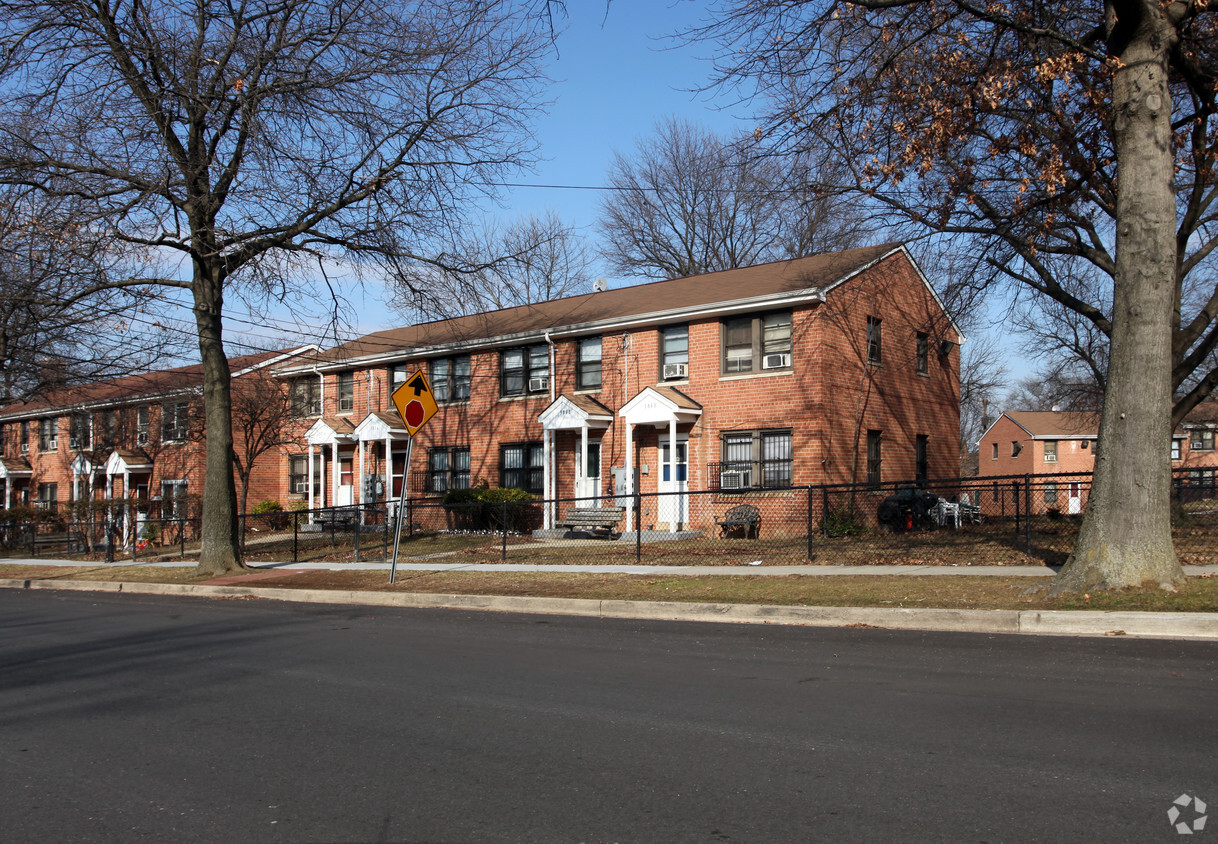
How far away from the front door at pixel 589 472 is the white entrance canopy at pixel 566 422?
0.92 feet

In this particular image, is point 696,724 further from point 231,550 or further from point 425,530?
point 425,530

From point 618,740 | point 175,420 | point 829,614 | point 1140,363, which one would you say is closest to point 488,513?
point 829,614

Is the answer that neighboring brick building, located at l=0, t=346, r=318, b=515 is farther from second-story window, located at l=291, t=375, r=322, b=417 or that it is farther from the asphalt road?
the asphalt road

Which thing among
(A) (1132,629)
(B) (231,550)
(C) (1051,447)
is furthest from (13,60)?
(C) (1051,447)

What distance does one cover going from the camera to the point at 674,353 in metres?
24.5

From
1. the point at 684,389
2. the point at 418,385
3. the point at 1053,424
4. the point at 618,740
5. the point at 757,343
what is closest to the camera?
the point at 618,740

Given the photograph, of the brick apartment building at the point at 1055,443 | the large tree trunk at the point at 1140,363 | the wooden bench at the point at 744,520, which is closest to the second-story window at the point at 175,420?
the wooden bench at the point at 744,520

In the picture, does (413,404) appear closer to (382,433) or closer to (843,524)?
(843,524)

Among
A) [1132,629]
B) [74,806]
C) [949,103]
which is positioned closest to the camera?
[74,806]

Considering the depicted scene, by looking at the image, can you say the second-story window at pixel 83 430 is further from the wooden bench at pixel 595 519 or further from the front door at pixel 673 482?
the front door at pixel 673 482

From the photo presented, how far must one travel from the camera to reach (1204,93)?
13516 millimetres

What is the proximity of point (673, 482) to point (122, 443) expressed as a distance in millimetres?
20632

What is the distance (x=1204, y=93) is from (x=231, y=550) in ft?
60.1

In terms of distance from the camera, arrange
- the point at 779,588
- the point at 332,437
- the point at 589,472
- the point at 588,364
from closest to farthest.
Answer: the point at 779,588 < the point at 589,472 < the point at 588,364 < the point at 332,437
